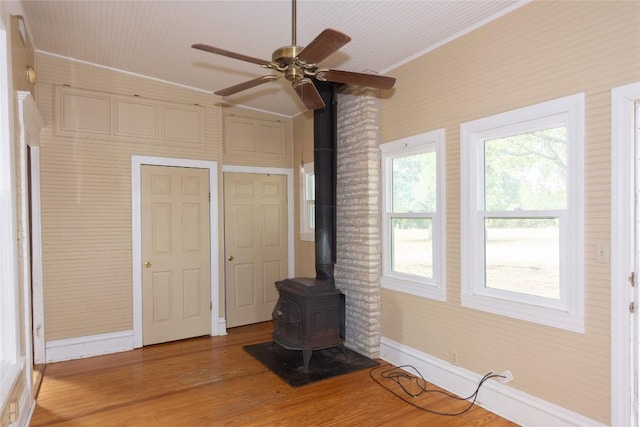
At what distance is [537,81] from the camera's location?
2.59 metres

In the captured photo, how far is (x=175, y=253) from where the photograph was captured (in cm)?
453

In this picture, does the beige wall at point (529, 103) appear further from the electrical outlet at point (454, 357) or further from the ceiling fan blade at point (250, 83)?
the ceiling fan blade at point (250, 83)

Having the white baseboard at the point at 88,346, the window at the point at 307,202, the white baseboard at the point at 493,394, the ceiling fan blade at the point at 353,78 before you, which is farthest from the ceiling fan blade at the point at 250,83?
the white baseboard at the point at 88,346

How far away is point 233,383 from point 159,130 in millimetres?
2909

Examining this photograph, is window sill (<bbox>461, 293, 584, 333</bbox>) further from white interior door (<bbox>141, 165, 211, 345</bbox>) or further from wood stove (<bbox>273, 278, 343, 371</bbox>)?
white interior door (<bbox>141, 165, 211, 345</bbox>)

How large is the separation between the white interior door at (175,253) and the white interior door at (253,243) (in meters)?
0.40

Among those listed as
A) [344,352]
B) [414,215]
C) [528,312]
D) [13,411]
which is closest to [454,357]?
[528,312]

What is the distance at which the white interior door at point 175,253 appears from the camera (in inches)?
172

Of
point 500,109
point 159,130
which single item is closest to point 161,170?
point 159,130

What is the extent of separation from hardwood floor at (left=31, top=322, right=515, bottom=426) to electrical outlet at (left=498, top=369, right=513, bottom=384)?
27 centimetres

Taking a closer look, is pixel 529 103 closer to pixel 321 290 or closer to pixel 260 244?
pixel 321 290

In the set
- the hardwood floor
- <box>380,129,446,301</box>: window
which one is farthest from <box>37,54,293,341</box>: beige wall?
<box>380,129,446,301</box>: window

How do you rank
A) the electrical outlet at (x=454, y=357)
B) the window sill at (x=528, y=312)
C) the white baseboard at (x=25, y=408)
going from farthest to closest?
the electrical outlet at (x=454, y=357), the white baseboard at (x=25, y=408), the window sill at (x=528, y=312)

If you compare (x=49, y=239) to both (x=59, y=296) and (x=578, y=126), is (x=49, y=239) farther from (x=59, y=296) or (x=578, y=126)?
(x=578, y=126)
